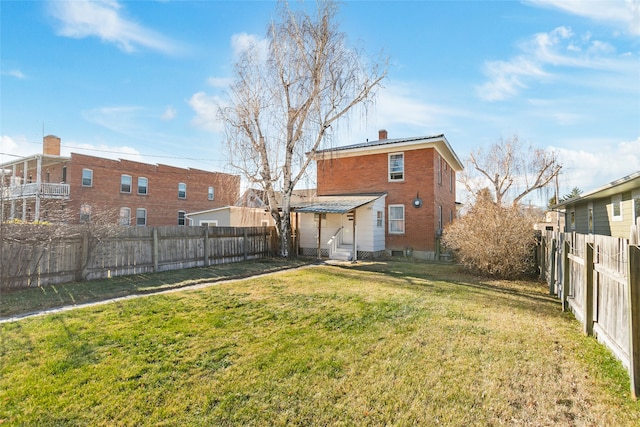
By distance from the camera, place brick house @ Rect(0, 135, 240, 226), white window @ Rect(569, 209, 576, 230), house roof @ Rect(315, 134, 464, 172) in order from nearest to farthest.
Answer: house roof @ Rect(315, 134, 464, 172) → white window @ Rect(569, 209, 576, 230) → brick house @ Rect(0, 135, 240, 226)

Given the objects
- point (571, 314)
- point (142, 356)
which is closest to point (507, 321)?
point (571, 314)

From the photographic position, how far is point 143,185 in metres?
27.9

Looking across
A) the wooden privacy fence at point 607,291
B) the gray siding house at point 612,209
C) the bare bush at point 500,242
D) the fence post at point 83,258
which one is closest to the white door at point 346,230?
the bare bush at point 500,242

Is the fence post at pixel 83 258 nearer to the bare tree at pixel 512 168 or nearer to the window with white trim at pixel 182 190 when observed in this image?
the window with white trim at pixel 182 190

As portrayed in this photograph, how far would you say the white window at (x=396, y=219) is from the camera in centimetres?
1750

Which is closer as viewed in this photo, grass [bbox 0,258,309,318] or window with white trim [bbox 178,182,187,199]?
grass [bbox 0,258,309,318]

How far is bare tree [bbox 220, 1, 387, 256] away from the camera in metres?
13.9

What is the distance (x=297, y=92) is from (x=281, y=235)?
6863mm

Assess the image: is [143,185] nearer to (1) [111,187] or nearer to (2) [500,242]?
(1) [111,187]

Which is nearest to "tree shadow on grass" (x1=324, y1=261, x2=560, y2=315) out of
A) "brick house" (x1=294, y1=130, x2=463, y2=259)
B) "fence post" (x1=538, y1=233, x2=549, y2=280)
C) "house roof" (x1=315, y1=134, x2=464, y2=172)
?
"fence post" (x1=538, y1=233, x2=549, y2=280)

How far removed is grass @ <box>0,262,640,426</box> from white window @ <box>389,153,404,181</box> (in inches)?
468

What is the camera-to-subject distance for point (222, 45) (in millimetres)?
13055

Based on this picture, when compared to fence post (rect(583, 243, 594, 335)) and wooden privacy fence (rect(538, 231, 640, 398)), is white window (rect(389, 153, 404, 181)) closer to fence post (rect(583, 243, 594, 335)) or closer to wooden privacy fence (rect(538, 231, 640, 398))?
wooden privacy fence (rect(538, 231, 640, 398))

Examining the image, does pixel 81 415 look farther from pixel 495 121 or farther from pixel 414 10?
pixel 495 121
